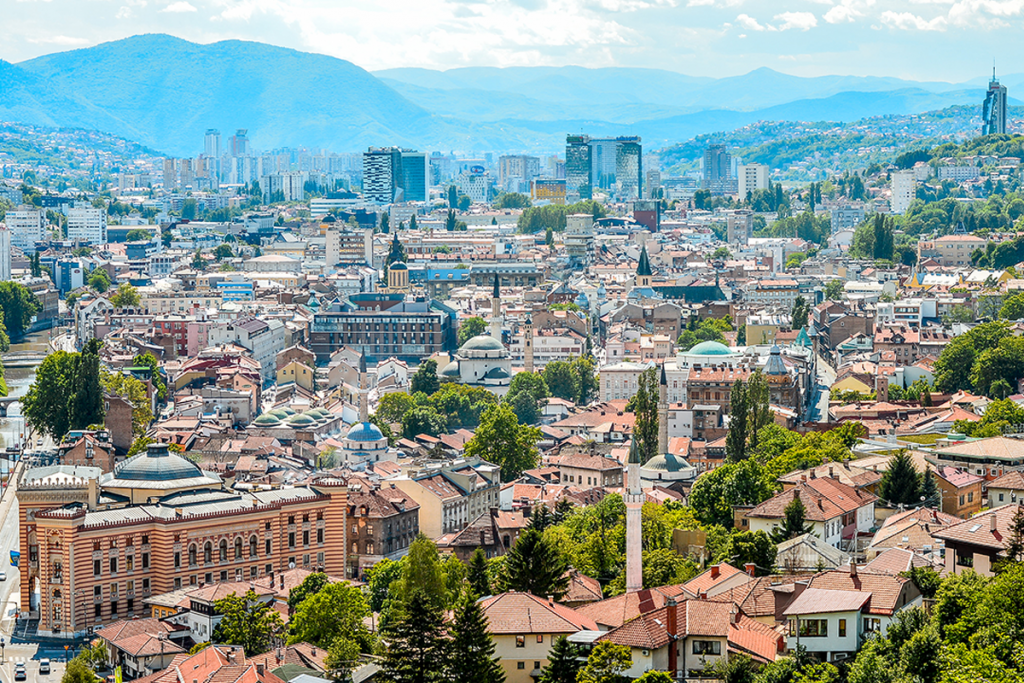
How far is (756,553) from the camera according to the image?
39500 millimetres

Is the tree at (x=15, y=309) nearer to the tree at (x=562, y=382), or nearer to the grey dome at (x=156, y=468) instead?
the tree at (x=562, y=382)

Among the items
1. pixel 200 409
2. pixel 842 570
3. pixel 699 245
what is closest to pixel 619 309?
pixel 200 409

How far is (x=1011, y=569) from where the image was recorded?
32.1 meters

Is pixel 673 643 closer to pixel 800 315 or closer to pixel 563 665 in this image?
pixel 563 665

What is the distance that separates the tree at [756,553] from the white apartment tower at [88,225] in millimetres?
147416

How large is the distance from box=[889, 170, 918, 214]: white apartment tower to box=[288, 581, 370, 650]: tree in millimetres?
148199

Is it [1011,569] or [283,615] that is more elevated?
[1011,569]

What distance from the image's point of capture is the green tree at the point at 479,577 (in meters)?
40.2

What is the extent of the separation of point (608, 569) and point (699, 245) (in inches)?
5274

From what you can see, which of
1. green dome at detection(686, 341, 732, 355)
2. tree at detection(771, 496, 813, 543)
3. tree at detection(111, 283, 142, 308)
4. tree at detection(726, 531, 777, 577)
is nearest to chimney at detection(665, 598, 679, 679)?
tree at detection(726, 531, 777, 577)

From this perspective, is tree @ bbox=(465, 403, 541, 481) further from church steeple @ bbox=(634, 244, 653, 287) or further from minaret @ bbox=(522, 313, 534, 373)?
church steeple @ bbox=(634, 244, 653, 287)

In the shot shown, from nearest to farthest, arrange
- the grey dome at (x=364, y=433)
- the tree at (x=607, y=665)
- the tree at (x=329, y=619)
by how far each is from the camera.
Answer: the tree at (x=607, y=665) → the tree at (x=329, y=619) → the grey dome at (x=364, y=433)

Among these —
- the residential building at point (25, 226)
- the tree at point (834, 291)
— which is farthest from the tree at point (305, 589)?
the residential building at point (25, 226)

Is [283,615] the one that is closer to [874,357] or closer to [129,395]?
[129,395]
